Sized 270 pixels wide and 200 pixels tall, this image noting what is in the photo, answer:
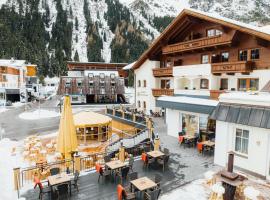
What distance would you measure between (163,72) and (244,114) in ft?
59.4

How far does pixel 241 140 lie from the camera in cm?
1233

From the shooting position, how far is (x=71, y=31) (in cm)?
15012

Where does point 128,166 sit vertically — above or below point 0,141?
above

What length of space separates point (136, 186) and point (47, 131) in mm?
22838

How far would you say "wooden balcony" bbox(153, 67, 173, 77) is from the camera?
27884mm

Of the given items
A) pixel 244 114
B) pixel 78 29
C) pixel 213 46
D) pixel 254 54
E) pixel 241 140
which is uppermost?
pixel 78 29

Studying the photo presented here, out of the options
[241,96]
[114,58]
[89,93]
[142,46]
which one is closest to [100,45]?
[114,58]

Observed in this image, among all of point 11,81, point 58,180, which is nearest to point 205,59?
point 58,180

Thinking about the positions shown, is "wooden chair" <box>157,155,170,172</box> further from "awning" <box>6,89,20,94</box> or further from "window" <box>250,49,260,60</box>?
Answer: "awning" <box>6,89,20,94</box>

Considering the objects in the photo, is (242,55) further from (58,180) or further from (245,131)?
(58,180)

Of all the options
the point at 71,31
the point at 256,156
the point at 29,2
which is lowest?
the point at 256,156

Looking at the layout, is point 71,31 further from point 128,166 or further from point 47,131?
point 128,166

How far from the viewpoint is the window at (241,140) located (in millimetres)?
12086

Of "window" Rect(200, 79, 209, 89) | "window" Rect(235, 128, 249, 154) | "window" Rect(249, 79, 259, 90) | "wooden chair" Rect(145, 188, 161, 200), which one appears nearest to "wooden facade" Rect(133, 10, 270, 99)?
"window" Rect(249, 79, 259, 90)
